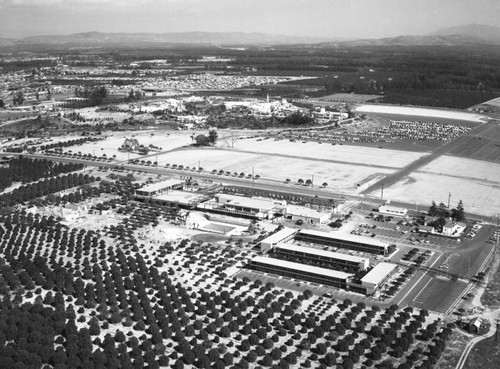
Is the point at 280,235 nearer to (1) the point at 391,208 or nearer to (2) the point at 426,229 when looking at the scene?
(2) the point at 426,229

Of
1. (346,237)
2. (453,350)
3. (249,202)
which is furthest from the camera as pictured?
(249,202)

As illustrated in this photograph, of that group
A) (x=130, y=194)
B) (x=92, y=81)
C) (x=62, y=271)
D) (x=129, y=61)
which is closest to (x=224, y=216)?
(x=130, y=194)

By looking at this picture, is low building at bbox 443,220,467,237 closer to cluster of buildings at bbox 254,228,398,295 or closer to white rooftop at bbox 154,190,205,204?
cluster of buildings at bbox 254,228,398,295

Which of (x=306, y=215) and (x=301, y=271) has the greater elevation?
(x=306, y=215)

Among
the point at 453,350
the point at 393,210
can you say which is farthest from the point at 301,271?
the point at 393,210

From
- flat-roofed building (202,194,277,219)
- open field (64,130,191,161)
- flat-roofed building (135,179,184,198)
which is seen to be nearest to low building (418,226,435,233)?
flat-roofed building (202,194,277,219)

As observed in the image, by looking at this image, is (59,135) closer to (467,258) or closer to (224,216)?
(224,216)
